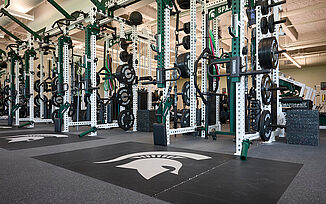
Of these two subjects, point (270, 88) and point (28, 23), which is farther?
point (28, 23)

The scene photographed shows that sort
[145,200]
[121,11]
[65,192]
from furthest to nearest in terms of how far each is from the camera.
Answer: [121,11] < [65,192] < [145,200]

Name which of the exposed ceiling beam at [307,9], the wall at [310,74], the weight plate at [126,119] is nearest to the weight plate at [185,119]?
the weight plate at [126,119]

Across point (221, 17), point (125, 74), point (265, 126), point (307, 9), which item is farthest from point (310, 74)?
point (125, 74)

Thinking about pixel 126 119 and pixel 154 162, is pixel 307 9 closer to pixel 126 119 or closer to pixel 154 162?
pixel 126 119

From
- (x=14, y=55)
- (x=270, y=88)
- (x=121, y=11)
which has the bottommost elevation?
(x=270, y=88)

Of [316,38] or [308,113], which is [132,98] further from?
[316,38]

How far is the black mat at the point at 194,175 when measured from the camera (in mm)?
1762

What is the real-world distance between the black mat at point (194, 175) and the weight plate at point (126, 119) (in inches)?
107

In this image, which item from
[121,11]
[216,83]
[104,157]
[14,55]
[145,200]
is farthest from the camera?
[14,55]

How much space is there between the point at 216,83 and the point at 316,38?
8.85m

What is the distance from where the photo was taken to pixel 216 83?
501 centimetres

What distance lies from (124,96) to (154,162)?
378 cm

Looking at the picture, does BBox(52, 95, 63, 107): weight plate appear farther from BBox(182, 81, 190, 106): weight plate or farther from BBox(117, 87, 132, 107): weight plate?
BBox(182, 81, 190, 106): weight plate

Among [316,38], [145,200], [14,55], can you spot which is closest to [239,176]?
[145,200]
